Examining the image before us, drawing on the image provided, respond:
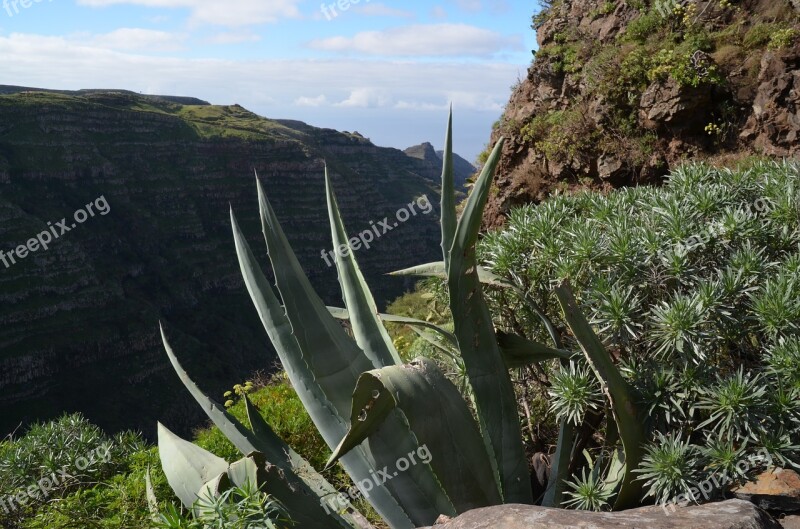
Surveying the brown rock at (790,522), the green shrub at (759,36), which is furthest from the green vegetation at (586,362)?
the green shrub at (759,36)

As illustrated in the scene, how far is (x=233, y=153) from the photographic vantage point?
60312mm

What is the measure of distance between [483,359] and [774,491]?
3.48 ft

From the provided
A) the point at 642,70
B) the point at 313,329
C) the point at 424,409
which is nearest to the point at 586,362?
the point at 424,409

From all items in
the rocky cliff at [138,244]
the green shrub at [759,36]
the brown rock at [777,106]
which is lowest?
the rocky cliff at [138,244]

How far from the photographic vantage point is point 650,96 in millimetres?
7098

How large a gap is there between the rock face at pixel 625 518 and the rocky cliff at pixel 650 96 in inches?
208

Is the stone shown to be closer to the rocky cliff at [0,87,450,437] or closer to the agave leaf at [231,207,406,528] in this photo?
the agave leaf at [231,207,406,528]

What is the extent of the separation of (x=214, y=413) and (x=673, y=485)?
1639 mm

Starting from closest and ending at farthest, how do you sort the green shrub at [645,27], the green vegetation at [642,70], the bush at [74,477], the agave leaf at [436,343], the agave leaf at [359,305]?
the agave leaf at [359,305] < the agave leaf at [436,343] < the bush at [74,477] < the green vegetation at [642,70] < the green shrub at [645,27]

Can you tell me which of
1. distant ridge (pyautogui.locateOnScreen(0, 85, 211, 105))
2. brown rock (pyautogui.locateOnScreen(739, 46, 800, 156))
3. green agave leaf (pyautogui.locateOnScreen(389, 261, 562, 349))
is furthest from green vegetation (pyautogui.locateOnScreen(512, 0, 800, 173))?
distant ridge (pyautogui.locateOnScreen(0, 85, 211, 105))

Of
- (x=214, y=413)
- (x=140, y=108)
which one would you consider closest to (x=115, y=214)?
(x=140, y=108)

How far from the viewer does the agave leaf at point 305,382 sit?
2.33m

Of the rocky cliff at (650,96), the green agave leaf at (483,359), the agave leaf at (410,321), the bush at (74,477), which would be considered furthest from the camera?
the rocky cliff at (650,96)

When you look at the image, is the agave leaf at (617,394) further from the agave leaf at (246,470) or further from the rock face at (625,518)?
A: the agave leaf at (246,470)
